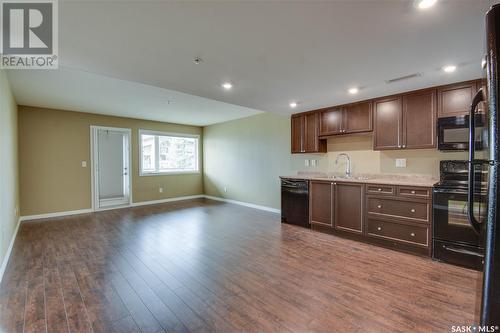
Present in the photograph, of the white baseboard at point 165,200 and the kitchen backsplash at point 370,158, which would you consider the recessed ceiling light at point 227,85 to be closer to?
the kitchen backsplash at point 370,158

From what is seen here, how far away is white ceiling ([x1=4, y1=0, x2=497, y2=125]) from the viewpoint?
1.59 metres

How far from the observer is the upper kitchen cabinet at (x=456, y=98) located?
2.89 metres

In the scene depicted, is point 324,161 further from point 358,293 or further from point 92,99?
point 92,99

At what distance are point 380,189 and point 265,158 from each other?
9.74 feet

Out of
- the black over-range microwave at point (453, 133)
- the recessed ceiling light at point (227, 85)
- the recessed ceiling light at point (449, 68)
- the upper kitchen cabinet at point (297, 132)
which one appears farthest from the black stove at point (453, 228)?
the recessed ceiling light at point (227, 85)

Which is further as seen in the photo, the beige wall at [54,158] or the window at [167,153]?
the window at [167,153]

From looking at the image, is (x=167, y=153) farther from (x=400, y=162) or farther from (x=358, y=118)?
(x=400, y=162)

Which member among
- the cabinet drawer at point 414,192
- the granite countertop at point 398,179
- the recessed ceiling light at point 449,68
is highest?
the recessed ceiling light at point 449,68

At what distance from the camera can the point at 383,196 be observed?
3297 mm

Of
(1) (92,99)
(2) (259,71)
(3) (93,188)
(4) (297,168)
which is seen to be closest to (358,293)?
(2) (259,71)

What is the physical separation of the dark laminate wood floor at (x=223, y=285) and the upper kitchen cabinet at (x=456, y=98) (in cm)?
191

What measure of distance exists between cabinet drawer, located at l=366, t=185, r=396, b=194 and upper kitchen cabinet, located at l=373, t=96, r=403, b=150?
2.20 feet

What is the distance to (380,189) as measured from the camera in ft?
10.9

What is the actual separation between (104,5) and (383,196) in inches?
144
